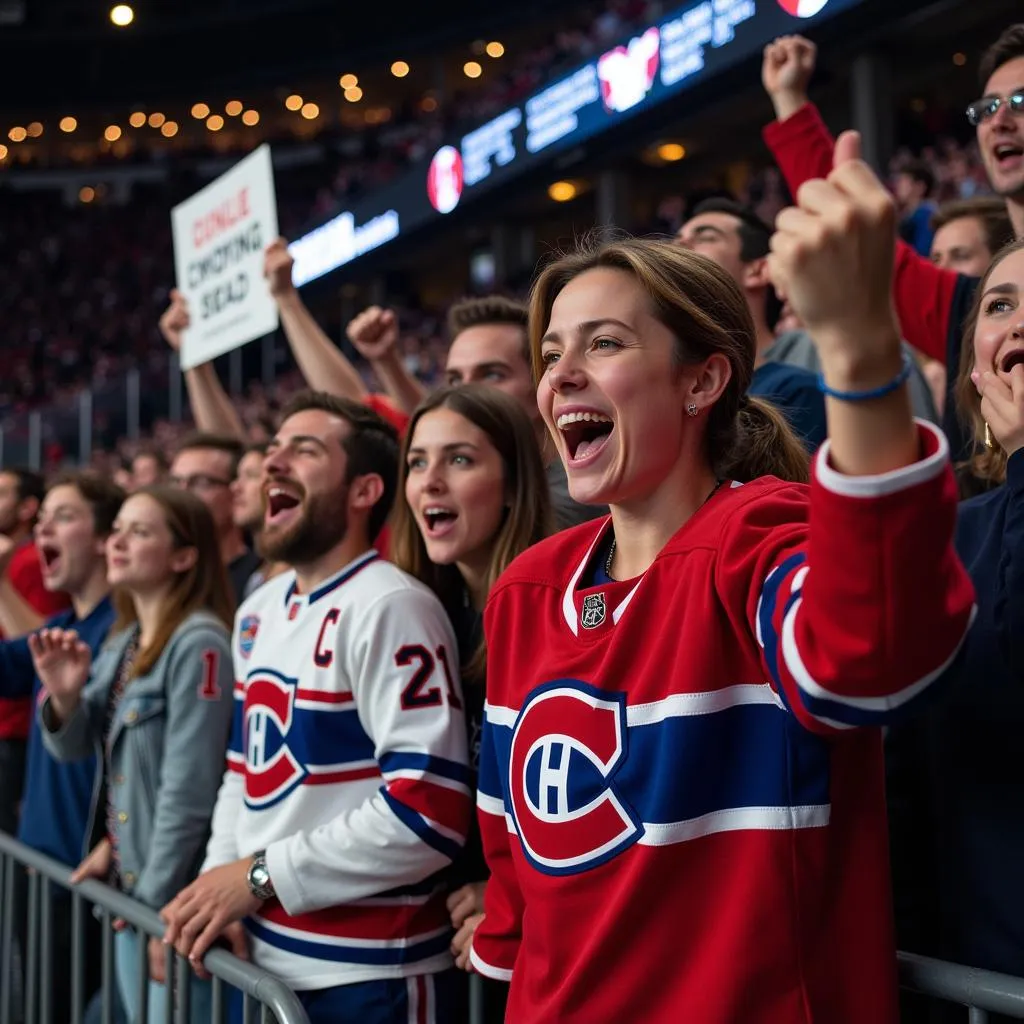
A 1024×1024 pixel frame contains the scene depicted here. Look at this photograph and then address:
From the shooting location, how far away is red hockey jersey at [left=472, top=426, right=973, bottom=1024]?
3.94 feet

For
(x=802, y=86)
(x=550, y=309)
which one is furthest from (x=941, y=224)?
(x=550, y=309)

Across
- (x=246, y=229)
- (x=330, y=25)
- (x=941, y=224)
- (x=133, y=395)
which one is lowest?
(x=941, y=224)

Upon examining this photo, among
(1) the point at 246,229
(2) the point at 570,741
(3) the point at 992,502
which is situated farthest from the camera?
(1) the point at 246,229

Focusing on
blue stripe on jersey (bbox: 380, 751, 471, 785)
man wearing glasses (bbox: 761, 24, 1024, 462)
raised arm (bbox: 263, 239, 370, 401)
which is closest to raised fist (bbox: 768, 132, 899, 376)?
blue stripe on jersey (bbox: 380, 751, 471, 785)

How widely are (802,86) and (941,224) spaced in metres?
0.71

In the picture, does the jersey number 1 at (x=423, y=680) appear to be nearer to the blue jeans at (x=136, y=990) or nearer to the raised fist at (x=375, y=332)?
the blue jeans at (x=136, y=990)

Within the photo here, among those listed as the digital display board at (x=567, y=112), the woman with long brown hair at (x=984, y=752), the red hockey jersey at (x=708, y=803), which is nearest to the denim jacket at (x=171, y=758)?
the red hockey jersey at (x=708, y=803)

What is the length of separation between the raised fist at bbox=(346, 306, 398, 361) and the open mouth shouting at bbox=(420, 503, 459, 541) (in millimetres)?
931

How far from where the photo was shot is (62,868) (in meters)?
2.49

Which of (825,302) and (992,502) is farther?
(992,502)

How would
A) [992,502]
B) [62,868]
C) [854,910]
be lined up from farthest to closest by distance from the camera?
[62,868] < [992,502] < [854,910]

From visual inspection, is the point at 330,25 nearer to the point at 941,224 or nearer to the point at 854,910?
the point at 941,224

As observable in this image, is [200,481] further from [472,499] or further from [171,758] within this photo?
[472,499]

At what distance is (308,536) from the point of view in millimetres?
2305
